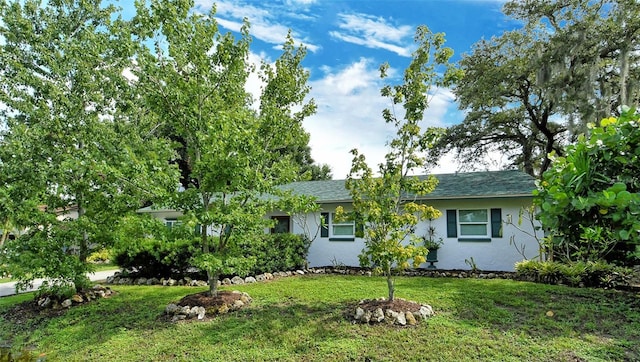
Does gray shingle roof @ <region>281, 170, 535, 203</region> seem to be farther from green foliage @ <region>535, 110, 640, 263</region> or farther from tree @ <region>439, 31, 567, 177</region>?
green foliage @ <region>535, 110, 640, 263</region>

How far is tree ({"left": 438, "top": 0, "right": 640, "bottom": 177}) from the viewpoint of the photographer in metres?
12.7

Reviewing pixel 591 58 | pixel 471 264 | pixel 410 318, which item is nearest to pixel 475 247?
pixel 471 264

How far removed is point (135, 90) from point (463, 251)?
10.7 m

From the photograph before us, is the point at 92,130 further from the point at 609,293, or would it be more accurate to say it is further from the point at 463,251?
the point at 609,293

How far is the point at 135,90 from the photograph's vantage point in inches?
305

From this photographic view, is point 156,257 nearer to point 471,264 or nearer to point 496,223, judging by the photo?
point 471,264

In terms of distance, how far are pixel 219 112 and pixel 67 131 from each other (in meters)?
4.41

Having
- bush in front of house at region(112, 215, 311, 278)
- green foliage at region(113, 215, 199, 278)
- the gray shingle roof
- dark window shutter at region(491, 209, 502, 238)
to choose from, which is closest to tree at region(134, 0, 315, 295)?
green foliage at region(113, 215, 199, 278)

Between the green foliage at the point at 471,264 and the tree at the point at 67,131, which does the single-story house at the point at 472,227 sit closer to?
the green foliage at the point at 471,264

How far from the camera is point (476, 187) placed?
1262 centimetres

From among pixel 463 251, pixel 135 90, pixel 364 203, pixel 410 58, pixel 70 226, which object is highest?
pixel 410 58

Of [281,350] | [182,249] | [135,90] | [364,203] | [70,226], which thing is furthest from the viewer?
[182,249]

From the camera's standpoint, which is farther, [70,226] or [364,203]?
[70,226]

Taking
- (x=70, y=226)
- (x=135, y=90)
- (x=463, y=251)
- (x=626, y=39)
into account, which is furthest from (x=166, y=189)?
(x=626, y=39)
